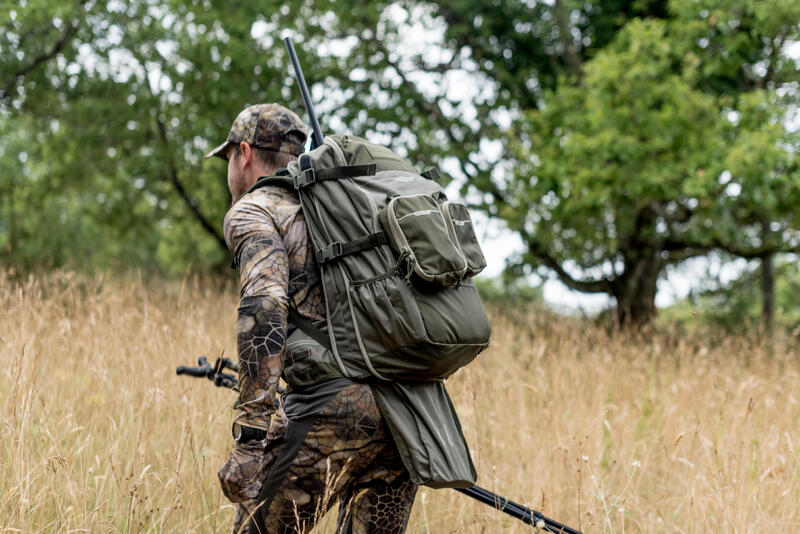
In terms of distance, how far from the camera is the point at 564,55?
37.5 ft

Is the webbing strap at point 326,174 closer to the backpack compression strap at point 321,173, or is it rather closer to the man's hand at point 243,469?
the backpack compression strap at point 321,173

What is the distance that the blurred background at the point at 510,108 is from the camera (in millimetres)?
8680

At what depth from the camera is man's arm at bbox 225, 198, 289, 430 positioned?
1925mm

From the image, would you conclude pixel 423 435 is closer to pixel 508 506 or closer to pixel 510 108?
pixel 508 506

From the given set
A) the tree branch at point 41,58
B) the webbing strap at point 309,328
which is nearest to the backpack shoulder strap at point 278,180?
the webbing strap at point 309,328

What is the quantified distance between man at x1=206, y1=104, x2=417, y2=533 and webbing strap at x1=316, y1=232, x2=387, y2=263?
0.12m

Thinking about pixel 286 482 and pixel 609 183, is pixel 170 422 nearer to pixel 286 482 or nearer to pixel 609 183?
pixel 286 482

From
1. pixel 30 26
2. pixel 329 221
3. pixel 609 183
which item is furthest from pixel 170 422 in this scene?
pixel 30 26

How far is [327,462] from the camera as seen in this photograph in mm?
2010

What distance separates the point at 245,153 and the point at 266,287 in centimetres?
54

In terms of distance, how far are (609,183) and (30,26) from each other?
916 cm

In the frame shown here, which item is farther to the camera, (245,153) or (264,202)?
(245,153)

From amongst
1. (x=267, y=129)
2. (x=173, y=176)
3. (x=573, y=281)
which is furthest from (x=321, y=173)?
(x=173, y=176)

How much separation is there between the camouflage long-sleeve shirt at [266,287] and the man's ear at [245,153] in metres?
0.19
